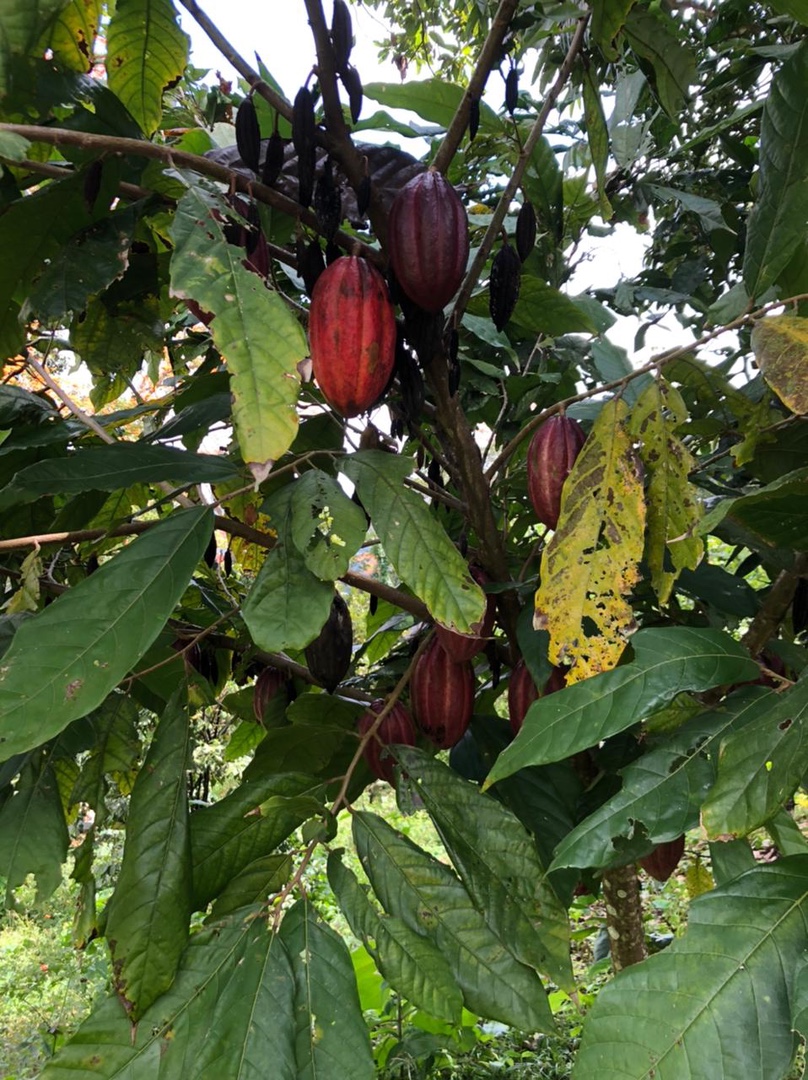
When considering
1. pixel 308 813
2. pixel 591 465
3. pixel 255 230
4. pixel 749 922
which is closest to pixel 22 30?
pixel 255 230

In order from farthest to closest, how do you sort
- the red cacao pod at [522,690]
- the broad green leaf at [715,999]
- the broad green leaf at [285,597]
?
1. the red cacao pod at [522,690]
2. the broad green leaf at [285,597]
3. the broad green leaf at [715,999]

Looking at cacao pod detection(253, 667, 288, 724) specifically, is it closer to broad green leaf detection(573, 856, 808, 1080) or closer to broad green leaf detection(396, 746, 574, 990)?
broad green leaf detection(396, 746, 574, 990)

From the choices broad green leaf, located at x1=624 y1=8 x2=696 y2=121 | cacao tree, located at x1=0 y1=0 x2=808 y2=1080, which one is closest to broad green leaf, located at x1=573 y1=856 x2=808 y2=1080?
cacao tree, located at x1=0 y1=0 x2=808 y2=1080

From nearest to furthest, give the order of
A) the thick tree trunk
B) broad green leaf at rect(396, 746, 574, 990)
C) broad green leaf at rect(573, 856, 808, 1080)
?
broad green leaf at rect(573, 856, 808, 1080) → broad green leaf at rect(396, 746, 574, 990) → the thick tree trunk

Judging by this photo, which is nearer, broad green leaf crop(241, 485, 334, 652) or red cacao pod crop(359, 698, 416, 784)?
broad green leaf crop(241, 485, 334, 652)

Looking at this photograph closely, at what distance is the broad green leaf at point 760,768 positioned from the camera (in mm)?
581

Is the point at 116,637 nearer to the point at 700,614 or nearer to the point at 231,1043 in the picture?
the point at 231,1043

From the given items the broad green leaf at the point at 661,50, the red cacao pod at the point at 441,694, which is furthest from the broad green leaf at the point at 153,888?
the broad green leaf at the point at 661,50

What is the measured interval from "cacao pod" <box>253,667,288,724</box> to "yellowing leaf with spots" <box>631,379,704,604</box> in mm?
583

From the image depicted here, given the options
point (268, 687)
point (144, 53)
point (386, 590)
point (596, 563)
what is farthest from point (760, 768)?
point (144, 53)

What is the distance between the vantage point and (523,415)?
4.33 feet

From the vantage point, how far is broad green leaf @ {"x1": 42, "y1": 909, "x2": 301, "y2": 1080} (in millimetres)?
593

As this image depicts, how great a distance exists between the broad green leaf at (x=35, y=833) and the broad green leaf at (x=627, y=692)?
51cm

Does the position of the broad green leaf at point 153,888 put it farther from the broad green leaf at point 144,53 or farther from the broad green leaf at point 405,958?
the broad green leaf at point 144,53
